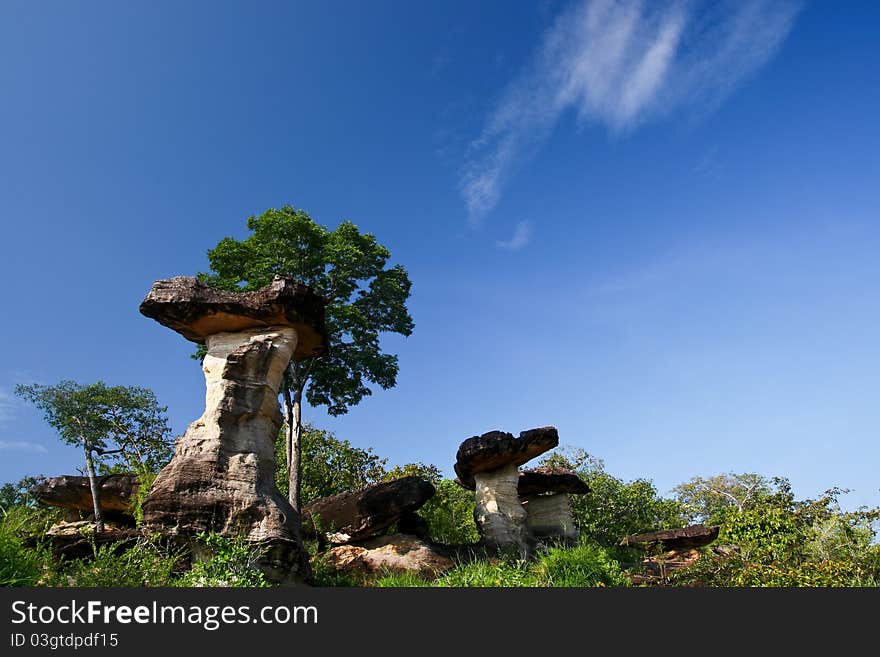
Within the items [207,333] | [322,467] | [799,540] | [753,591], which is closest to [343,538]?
[207,333]

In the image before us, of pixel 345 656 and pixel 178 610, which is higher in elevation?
pixel 178 610

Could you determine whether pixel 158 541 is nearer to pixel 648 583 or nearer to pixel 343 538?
pixel 343 538

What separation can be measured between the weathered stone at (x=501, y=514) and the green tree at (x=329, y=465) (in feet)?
26.9

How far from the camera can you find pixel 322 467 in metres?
25.8

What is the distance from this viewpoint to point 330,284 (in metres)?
19.7

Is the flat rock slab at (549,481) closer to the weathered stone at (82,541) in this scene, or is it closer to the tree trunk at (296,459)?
the tree trunk at (296,459)

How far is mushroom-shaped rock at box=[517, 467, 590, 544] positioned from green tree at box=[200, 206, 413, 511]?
658cm

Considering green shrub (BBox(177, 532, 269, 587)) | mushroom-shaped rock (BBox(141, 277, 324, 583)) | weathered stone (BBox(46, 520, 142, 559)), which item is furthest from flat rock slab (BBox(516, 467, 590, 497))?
weathered stone (BBox(46, 520, 142, 559))

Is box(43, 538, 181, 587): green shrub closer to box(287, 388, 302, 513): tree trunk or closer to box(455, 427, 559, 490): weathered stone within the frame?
box(287, 388, 302, 513): tree trunk

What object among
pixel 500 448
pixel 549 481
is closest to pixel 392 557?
pixel 500 448

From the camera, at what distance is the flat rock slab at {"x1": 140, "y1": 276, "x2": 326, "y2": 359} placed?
12.4m

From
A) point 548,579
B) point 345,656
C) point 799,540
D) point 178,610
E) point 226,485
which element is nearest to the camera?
point 345,656

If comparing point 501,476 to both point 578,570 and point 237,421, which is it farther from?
point 237,421

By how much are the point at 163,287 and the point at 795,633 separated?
42.4ft
